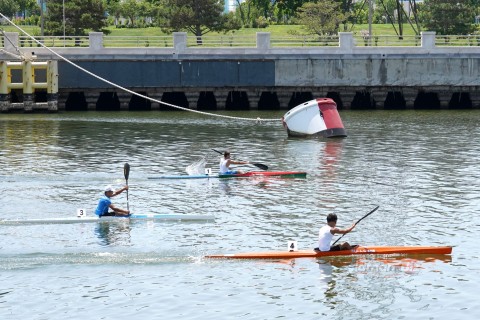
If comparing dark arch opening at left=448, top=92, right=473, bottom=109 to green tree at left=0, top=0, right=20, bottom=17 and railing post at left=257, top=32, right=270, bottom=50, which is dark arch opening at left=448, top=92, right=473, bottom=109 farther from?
green tree at left=0, top=0, right=20, bottom=17

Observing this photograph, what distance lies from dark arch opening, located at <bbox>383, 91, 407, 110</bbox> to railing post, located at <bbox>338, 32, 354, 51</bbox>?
5.51 m

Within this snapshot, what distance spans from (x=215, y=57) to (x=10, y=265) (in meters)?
45.9

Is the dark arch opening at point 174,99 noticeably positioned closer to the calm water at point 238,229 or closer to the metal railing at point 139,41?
the metal railing at point 139,41

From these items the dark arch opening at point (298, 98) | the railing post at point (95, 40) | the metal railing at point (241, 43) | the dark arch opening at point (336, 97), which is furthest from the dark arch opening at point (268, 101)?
the railing post at point (95, 40)

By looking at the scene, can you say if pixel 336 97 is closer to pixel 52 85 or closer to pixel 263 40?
pixel 263 40

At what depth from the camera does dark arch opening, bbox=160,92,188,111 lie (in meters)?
74.0

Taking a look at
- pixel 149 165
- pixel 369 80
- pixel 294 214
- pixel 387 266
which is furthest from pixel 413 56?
pixel 387 266

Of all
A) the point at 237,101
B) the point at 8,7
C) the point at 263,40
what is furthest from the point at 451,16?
the point at 8,7

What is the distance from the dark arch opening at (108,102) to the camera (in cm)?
7375

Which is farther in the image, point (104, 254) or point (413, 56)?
point (413, 56)

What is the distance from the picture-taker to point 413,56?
7162 centimetres

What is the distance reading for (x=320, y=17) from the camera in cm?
9681

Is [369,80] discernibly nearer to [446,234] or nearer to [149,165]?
[149,165]

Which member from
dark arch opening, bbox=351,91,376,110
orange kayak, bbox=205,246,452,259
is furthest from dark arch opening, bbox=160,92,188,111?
orange kayak, bbox=205,246,452,259
